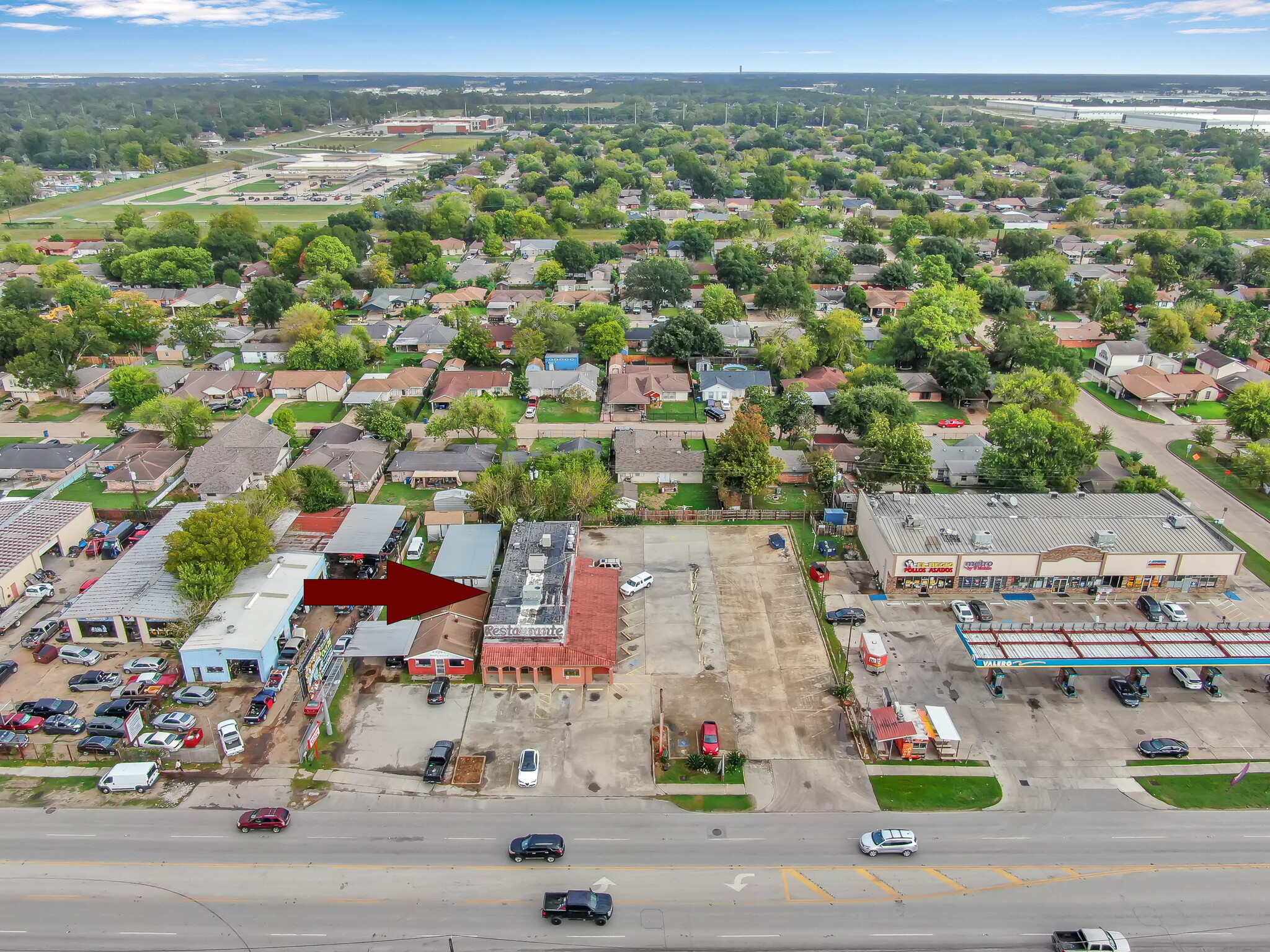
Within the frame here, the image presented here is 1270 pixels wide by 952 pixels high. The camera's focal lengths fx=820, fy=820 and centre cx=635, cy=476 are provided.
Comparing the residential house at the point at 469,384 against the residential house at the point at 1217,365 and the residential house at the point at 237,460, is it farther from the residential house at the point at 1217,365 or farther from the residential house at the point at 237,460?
the residential house at the point at 1217,365

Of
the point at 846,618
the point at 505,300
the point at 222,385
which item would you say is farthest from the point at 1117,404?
the point at 222,385

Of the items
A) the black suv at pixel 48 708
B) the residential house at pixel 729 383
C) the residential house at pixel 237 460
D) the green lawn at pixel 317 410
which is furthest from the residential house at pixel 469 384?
the black suv at pixel 48 708

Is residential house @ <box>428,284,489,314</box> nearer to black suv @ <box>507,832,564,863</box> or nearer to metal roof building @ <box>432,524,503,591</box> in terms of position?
metal roof building @ <box>432,524,503,591</box>

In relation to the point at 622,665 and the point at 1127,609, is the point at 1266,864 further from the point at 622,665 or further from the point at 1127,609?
the point at 622,665

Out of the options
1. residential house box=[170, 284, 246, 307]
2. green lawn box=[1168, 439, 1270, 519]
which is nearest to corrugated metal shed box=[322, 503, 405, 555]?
green lawn box=[1168, 439, 1270, 519]

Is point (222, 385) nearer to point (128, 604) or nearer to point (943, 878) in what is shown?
point (128, 604)

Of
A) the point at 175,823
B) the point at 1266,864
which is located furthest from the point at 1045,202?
the point at 175,823
